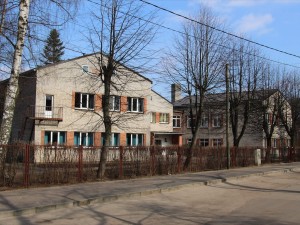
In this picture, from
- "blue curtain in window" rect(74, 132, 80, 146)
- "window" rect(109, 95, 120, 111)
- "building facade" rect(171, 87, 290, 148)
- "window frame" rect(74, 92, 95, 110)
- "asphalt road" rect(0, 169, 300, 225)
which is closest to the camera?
"asphalt road" rect(0, 169, 300, 225)

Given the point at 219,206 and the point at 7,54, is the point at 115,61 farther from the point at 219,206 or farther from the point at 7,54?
the point at 219,206

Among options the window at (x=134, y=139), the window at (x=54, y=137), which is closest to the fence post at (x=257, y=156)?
the window at (x=134, y=139)

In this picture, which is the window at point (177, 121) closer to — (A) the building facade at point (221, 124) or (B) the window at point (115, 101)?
(A) the building facade at point (221, 124)

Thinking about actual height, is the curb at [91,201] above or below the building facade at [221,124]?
below

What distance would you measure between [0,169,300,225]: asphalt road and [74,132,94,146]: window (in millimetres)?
22758

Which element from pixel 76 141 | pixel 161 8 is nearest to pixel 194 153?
pixel 161 8

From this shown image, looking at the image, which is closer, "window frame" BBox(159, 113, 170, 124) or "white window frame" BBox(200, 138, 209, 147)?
"window frame" BBox(159, 113, 170, 124)

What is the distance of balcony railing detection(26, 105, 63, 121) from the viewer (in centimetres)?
3481

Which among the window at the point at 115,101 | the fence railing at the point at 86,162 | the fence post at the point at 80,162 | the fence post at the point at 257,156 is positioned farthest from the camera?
the fence post at the point at 257,156

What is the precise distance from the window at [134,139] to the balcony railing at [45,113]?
7.50 metres

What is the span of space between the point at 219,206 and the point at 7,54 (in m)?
10.3

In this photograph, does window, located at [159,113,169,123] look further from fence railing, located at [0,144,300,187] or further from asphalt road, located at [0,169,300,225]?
asphalt road, located at [0,169,300,225]

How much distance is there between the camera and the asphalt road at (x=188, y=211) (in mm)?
9750

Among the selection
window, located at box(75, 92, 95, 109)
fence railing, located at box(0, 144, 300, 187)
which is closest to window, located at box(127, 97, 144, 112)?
window, located at box(75, 92, 95, 109)
